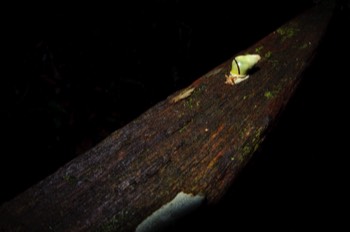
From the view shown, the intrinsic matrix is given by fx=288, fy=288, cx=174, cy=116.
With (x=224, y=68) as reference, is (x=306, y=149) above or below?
below

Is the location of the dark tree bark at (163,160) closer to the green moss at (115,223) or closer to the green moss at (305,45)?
the green moss at (115,223)

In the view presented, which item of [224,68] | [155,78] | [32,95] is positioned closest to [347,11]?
[224,68]

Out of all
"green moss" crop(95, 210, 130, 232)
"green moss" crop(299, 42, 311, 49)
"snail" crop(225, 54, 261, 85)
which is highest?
"green moss" crop(95, 210, 130, 232)

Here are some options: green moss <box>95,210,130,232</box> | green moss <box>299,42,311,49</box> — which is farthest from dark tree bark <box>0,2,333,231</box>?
green moss <box>299,42,311,49</box>

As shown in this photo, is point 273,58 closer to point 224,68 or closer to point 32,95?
point 224,68

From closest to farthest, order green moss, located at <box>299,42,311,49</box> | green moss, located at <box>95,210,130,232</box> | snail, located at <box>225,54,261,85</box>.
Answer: green moss, located at <box>95,210,130,232</box>
snail, located at <box>225,54,261,85</box>
green moss, located at <box>299,42,311,49</box>

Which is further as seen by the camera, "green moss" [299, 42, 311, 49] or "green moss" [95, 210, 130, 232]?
"green moss" [299, 42, 311, 49]

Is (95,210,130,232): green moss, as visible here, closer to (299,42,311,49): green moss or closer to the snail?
the snail
